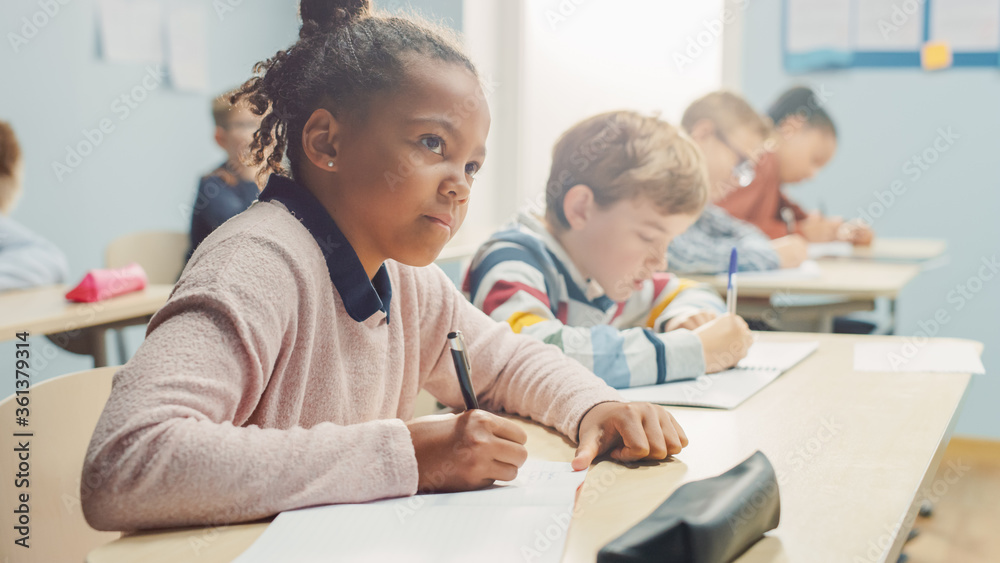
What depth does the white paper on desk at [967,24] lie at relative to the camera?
10.2 ft

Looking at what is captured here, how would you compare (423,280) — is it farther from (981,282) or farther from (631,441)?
(981,282)

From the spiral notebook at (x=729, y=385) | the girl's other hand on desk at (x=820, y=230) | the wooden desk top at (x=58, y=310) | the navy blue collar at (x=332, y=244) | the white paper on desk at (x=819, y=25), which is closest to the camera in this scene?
the navy blue collar at (x=332, y=244)

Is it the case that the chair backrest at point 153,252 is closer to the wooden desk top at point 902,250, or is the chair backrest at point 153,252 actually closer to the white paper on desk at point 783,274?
the white paper on desk at point 783,274

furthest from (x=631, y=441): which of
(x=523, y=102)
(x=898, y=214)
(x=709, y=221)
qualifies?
(x=898, y=214)

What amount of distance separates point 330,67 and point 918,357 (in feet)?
3.03

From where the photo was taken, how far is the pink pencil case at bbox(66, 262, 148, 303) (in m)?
1.83

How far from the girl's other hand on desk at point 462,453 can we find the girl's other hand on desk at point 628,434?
8 cm

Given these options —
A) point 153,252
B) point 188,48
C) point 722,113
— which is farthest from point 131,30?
point 722,113

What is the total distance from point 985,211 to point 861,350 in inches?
93.8

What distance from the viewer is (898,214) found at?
10.7ft

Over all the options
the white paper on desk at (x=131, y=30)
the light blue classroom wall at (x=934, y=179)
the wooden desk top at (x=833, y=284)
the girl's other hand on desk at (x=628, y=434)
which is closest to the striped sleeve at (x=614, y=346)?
the girl's other hand on desk at (x=628, y=434)

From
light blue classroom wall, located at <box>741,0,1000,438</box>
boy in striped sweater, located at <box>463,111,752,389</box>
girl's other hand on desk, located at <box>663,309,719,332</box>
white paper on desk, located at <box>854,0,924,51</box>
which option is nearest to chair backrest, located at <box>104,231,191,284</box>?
boy in striped sweater, located at <box>463,111,752,389</box>

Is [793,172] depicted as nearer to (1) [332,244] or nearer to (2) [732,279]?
(2) [732,279]

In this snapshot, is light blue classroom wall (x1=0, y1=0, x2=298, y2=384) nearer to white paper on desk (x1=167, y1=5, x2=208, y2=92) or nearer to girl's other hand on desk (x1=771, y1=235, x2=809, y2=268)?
white paper on desk (x1=167, y1=5, x2=208, y2=92)
